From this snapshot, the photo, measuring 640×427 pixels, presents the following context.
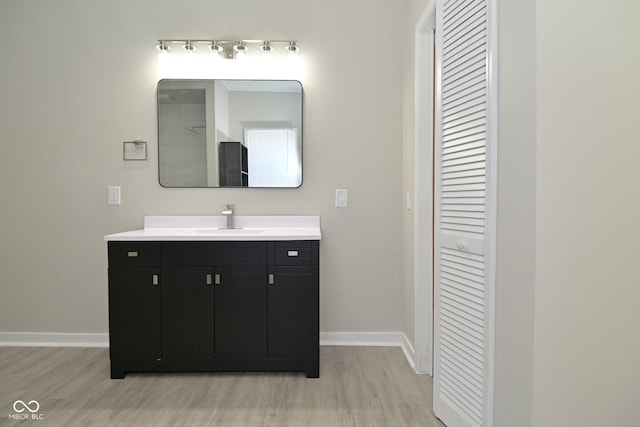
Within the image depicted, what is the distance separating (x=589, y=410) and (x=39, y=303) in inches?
132

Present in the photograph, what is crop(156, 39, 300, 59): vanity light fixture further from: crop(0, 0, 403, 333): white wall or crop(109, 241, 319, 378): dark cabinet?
crop(109, 241, 319, 378): dark cabinet

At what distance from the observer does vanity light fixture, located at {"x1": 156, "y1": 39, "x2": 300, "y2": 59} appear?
8.66 feet

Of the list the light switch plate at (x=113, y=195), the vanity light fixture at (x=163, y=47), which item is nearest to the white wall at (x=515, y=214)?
the vanity light fixture at (x=163, y=47)

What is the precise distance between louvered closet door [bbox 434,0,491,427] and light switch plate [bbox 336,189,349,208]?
1.03m

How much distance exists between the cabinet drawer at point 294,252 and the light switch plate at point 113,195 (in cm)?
133

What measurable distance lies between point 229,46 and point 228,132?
0.61 metres

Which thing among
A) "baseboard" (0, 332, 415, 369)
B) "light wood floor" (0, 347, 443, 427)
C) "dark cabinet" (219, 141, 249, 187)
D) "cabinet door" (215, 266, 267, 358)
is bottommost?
"light wood floor" (0, 347, 443, 427)

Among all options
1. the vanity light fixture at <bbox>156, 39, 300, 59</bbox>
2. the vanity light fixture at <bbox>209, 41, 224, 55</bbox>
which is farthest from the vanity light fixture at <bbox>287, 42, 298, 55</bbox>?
the vanity light fixture at <bbox>209, 41, 224, 55</bbox>

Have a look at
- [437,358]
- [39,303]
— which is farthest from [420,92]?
[39,303]

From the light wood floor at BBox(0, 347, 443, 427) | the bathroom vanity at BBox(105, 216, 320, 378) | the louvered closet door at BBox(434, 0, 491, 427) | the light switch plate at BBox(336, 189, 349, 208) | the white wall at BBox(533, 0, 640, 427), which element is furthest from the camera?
the light switch plate at BBox(336, 189, 349, 208)

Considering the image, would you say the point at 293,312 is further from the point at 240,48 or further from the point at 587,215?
the point at 240,48

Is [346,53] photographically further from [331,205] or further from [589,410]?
[589,410]

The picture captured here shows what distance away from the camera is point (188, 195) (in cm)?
272

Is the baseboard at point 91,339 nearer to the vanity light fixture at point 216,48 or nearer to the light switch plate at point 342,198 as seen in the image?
the light switch plate at point 342,198
